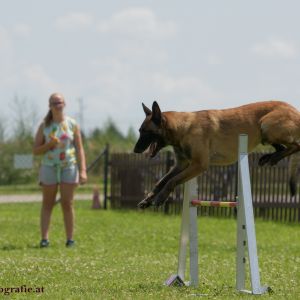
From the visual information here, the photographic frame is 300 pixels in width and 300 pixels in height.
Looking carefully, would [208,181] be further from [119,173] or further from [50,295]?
[50,295]

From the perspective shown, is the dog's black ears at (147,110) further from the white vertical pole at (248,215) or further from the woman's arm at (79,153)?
the woman's arm at (79,153)

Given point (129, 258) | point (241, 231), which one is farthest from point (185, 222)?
point (129, 258)

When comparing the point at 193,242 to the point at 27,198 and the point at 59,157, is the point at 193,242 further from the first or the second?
the point at 27,198

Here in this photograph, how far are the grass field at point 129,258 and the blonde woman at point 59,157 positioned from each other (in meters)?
0.76

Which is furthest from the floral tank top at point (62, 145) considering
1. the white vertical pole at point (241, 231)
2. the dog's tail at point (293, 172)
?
the white vertical pole at point (241, 231)

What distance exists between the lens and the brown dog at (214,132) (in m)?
7.60

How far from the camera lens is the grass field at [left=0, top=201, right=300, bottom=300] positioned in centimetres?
748

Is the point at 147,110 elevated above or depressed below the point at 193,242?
above

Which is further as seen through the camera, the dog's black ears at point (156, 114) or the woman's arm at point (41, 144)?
the woman's arm at point (41, 144)

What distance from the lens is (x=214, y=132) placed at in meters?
7.63

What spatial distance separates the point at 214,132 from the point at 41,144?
4890 millimetres

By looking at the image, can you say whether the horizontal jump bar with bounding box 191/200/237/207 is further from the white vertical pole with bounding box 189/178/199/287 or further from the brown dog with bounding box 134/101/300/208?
the brown dog with bounding box 134/101/300/208

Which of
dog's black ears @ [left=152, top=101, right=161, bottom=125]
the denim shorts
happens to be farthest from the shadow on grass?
dog's black ears @ [left=152, top=101, right=161, bottom=125]

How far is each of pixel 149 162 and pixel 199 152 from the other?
13.7 m
